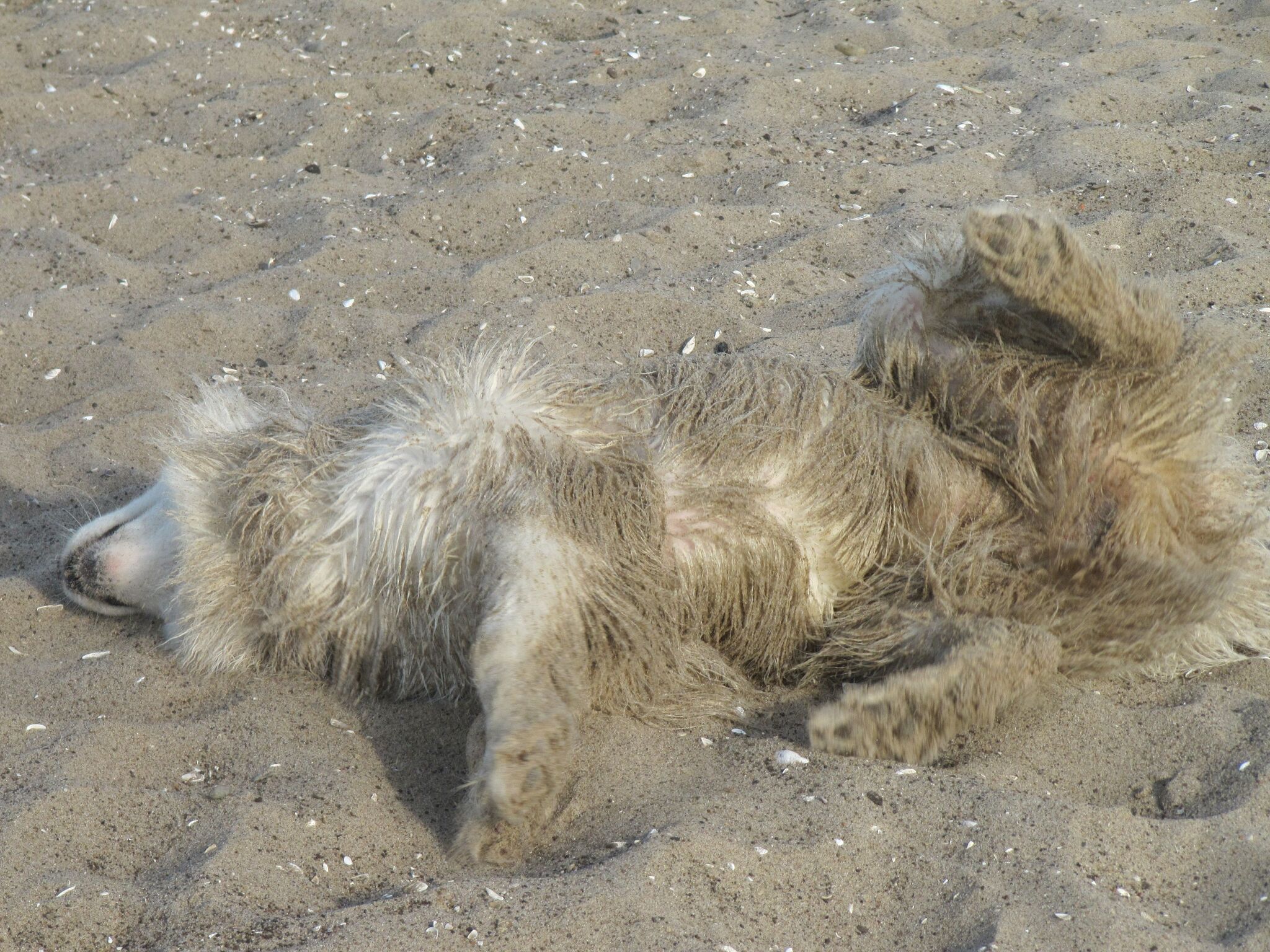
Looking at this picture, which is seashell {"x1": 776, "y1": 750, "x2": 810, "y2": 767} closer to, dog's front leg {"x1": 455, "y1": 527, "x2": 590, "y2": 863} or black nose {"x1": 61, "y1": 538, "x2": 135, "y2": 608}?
dog's front leg {"x1": 455, "y1": 527, "x2": 590, "y2": 863}

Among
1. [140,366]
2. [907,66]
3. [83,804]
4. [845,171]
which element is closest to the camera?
[83,804]

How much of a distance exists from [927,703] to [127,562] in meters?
2.36

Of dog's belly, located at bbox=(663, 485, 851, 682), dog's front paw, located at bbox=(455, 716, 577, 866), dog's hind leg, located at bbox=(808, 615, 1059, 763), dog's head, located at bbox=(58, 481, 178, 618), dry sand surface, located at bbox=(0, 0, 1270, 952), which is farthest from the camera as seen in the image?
dog's head, located at bbox=(58, 481, 178, 618)

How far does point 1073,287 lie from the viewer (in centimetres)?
324

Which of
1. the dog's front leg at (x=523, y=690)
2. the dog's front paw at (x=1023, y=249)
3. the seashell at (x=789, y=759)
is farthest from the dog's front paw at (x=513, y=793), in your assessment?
the dog's front paw at (x=1023, y=249)

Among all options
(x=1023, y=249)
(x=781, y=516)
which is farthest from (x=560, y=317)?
(x=1023, y=249)

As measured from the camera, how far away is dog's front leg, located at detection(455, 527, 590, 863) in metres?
2.79

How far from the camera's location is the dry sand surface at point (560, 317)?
2631 mm

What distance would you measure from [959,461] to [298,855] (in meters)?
1.98

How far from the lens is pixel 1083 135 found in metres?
6.45

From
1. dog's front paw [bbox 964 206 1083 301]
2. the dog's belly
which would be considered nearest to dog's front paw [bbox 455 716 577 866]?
the dog's belly

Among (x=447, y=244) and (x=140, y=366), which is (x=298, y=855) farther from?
(x=447, y=244)

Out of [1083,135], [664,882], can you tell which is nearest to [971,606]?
[664,882]

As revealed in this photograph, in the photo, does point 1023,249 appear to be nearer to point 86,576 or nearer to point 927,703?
point 927,703
